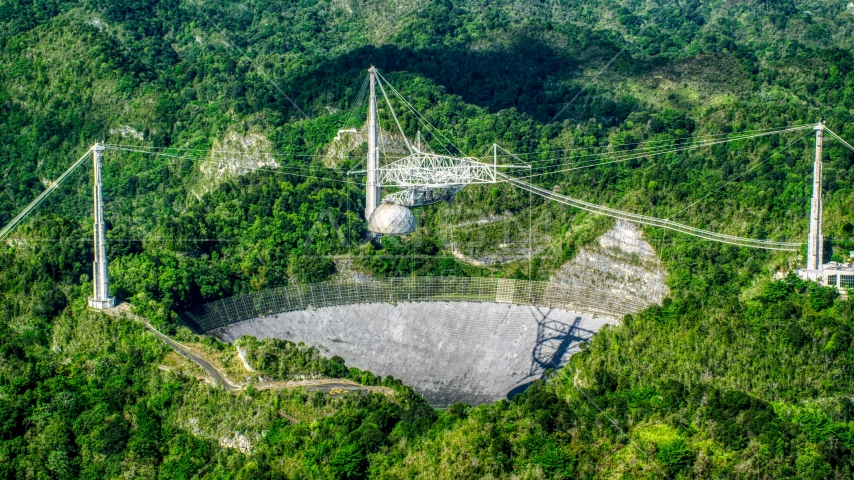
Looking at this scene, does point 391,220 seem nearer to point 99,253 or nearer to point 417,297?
point 417,297

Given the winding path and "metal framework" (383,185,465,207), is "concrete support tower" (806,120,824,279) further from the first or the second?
the winding path

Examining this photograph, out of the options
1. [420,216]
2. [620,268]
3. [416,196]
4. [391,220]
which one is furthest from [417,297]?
[420,216]

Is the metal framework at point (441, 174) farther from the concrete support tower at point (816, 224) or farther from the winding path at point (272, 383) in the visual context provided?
the concrete support tower at point (816, 224)

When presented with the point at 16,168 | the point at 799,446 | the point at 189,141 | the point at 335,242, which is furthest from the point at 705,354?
the point at 16,168

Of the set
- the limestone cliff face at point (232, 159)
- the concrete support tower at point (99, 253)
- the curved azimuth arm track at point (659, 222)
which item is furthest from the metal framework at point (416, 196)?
the limestone cliff face at point (232, 159)

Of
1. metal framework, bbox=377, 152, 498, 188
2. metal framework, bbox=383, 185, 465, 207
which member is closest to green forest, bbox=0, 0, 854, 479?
metal framework, bbox=383, 185, 465, 207

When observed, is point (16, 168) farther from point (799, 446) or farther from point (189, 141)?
point (799, 446)
